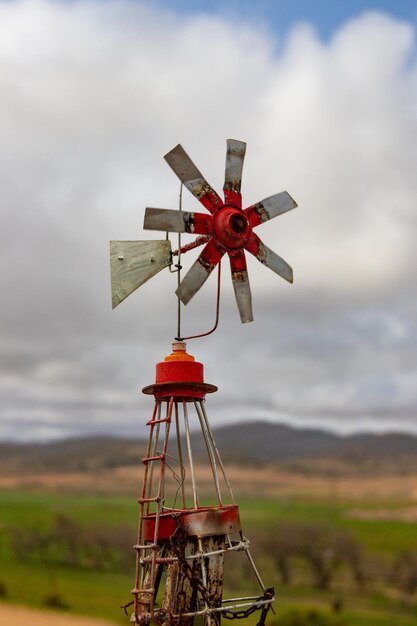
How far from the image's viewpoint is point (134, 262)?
263 inches

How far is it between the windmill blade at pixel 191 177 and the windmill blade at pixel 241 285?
0.50m

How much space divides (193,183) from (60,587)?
119 ft

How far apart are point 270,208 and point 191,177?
2.93 feet

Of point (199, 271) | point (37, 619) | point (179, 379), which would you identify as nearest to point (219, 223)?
point (199, 271)

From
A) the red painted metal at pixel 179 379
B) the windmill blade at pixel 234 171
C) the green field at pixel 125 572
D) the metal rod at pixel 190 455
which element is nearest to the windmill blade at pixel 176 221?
the windmill blade at pixel 234 171

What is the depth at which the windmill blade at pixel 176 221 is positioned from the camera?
21.2 ft

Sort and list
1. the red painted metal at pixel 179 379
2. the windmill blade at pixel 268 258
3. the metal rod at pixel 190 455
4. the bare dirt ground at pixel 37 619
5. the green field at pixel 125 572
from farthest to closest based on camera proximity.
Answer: the green field at pixel 125 572 < the bare dirt ground at pixel 37 619 < the windmill blade at pixel 268 258 < the red painted metal at pixel 179 379 < the metal rod at pixel 190 455

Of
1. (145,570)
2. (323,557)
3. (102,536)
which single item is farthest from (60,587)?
(145,570)

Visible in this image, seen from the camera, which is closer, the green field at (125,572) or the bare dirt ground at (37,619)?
the bare dirt ground at (37,619)

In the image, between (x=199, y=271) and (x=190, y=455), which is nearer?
(x=190, y=455)

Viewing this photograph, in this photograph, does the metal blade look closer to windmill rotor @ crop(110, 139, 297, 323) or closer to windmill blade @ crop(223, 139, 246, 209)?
windmill rotor @ crop(110, 139, 297, 323)

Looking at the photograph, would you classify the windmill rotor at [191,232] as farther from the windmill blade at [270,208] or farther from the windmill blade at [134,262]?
the windmill blade at [270,208]

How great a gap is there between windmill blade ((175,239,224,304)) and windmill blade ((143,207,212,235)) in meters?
0.16

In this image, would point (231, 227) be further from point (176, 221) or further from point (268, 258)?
point (268, 258)
